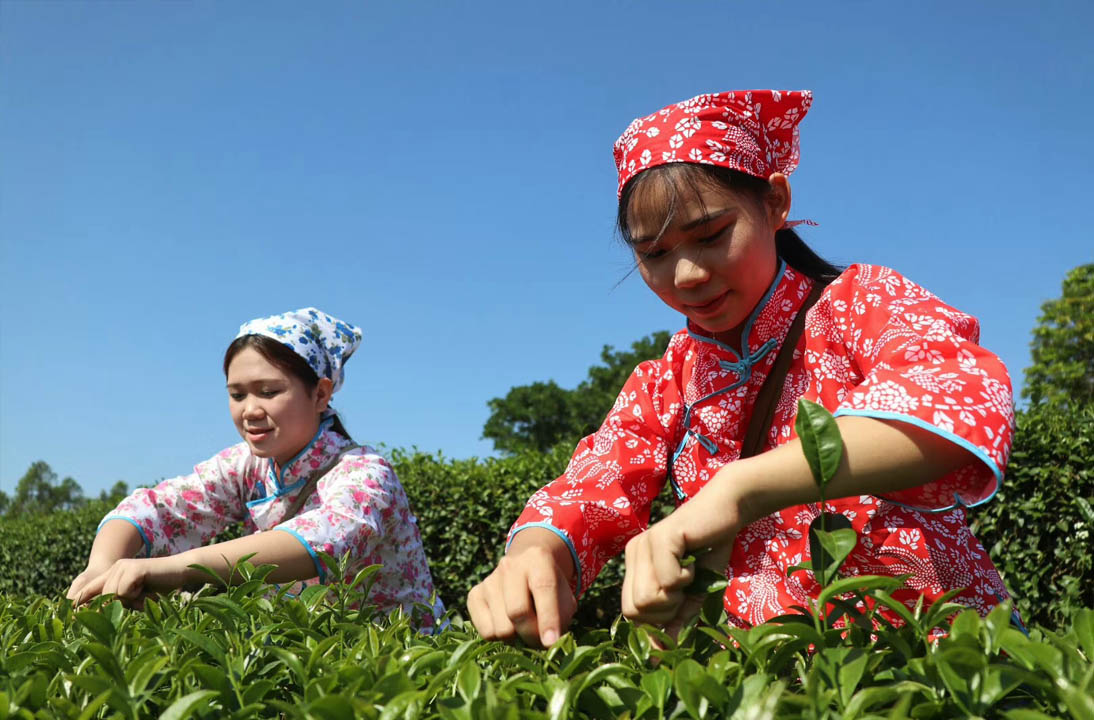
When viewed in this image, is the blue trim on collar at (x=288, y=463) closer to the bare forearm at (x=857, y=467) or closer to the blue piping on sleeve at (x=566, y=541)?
the blue piping on sleeve at (x=566, y=541)

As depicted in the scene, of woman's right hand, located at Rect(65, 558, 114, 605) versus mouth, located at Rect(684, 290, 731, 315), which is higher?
mouth, located at Rect(684, 290, 731, 315)

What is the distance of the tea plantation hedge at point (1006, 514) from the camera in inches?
183

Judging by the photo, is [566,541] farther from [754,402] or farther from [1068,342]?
[1068,342]

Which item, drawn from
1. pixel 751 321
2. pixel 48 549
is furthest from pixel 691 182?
pixel 48 549

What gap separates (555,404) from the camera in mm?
55656

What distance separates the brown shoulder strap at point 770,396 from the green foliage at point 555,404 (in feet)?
166

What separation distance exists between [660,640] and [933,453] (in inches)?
20.1

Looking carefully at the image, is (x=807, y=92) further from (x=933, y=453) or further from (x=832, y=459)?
(x=832, y=459)

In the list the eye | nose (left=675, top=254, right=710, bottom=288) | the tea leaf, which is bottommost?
the tea leaf

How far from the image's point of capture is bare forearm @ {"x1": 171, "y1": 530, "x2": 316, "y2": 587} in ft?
8.20

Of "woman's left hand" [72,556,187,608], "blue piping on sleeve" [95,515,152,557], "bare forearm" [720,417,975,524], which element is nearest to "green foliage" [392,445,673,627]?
"blue piping on sleeve" [95,515,152,557]

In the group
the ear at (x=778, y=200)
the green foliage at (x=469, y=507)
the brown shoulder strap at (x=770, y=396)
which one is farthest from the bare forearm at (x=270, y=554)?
the green foliage at (x=469, y=507)

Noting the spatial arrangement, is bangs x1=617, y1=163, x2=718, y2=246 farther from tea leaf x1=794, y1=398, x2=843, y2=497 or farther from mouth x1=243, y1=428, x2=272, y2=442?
mouth x1=243, y1=428, x2=272, y2=442

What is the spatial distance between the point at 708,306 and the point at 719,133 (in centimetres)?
41
